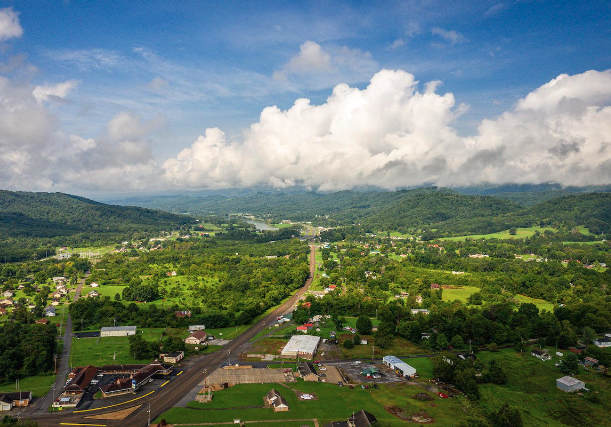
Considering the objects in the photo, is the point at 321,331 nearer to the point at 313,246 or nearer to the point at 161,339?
the point at 161,339

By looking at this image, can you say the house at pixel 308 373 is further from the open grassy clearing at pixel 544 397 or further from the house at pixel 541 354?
the house at pixel 541 354

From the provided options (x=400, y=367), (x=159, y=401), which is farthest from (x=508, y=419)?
(x=159, y=401)

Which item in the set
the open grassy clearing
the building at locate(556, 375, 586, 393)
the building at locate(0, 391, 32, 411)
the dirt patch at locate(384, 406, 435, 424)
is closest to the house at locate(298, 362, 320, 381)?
the dirt patch at locate(384, 406, 435, 424)

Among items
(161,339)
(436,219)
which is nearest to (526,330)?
(161,339)

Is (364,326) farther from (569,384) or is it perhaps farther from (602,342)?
(602,342)

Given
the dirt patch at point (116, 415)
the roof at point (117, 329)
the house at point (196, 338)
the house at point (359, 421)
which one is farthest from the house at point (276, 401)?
the roof at point (117, 329)

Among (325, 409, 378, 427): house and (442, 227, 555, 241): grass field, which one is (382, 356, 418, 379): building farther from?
(442, 227, 555, 241): grass field
